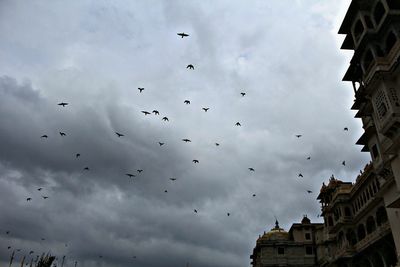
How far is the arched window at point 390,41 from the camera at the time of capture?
28078 millimetres

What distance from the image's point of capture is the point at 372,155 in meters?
34.8

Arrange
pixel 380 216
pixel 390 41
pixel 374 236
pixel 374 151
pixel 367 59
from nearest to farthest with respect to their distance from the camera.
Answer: pixel 390 41 < pixel 367 59 < pixel 374 151 < pixel 374 236 < pixel 380 216

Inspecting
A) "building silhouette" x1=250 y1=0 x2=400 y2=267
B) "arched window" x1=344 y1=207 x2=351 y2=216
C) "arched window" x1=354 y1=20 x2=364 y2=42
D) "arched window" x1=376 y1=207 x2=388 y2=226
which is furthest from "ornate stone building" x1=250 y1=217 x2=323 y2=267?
"arched window" x1=354 y1=20 x2=364 y2=42

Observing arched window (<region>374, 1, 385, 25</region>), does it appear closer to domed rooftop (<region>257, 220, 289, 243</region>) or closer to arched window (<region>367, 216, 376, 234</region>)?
arched window (<region>367, 216, 376, 234</region>)

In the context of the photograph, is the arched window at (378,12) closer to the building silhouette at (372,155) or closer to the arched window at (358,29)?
the building silhouette at (372,155)

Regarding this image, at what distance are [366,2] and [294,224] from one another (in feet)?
170

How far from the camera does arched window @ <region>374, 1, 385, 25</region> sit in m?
29.5

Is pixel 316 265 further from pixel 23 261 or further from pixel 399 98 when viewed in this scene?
pixel 23 261

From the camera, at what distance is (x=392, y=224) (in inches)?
1194

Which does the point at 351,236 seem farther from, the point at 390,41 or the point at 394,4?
the point at 394,4

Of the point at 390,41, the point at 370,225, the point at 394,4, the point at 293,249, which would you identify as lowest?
the point at 370,225

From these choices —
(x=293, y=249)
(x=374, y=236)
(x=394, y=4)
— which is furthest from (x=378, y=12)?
(x=293, y=249)

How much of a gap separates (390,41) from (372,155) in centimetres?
1146

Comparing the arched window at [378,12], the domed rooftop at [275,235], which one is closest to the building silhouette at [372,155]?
the arched window at [378,12]
